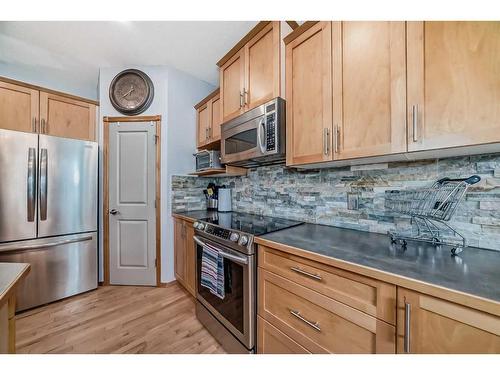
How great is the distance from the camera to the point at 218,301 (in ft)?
4.97

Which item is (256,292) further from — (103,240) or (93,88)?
(93,88)

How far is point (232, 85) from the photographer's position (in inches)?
74.4

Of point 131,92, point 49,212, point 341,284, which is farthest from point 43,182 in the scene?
point 341,284

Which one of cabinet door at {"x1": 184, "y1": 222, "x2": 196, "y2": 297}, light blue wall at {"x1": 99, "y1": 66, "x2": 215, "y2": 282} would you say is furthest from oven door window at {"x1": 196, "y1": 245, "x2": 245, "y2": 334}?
light blue wall at {"x1": 99, "y1": 66, "x2": 215, "y2": 282}

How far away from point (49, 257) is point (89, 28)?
225 cm

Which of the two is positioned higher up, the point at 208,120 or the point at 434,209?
the point at 208,120

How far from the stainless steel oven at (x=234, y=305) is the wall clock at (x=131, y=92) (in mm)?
1895

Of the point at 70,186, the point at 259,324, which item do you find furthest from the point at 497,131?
the point at 70,186

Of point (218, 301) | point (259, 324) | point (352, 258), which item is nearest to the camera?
point (352, 258)

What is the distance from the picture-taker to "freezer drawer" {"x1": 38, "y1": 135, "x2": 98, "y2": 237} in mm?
2008

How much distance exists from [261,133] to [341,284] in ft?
3.55

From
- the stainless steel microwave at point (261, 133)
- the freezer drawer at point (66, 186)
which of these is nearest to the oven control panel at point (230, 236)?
the stainless steel microwave at point (261, 133)

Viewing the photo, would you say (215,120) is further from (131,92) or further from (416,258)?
(416,258)

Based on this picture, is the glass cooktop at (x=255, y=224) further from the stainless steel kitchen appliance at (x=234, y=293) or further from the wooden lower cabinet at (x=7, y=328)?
the wooden lower cabinet at (x=7, y=328)
